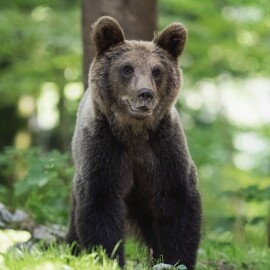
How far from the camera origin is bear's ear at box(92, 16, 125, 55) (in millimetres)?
5952

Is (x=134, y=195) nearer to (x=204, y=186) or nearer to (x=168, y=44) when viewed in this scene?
(x=168, y=44)

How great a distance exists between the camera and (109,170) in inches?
229

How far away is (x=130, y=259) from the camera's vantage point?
701 centimetres

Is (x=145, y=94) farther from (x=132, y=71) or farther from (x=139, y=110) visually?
(x=132, y=71)

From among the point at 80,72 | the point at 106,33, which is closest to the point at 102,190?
the point at 106,33

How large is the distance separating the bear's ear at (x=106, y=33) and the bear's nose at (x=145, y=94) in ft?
2.30

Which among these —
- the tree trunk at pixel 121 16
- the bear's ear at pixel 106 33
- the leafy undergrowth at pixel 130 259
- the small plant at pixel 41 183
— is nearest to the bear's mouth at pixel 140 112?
the bear's ear at pixel 106 33

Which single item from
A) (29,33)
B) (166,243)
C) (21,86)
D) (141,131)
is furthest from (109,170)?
(21,86)

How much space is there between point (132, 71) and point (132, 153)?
70 cm

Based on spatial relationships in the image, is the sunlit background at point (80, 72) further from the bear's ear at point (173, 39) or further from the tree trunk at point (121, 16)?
the bear's ear at point (173, 39)

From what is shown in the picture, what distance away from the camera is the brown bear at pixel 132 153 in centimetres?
577

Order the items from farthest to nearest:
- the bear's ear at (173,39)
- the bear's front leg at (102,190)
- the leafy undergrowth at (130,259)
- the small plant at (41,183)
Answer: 1. the small plant at (41,183)
2. the bear's ear at (173,39)
3. the bear's front leg at (102,190)
4. the leafy undergrowth at (130,259)

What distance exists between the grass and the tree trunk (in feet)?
7.75

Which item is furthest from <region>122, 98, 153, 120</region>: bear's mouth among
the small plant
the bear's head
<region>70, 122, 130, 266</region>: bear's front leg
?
the small plant
